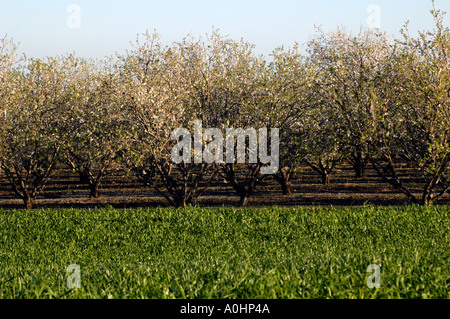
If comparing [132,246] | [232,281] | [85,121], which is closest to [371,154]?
[132,246]

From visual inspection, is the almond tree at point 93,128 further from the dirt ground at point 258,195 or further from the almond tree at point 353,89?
the almond tree at point 353,89

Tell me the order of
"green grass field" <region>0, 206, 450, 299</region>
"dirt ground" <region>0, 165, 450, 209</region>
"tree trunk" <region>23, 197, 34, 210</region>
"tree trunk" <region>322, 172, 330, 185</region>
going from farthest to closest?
"tree trunk" <region>322, 172, 330, 185</region> → "tree trunk" <region>23, 197, 34, 210</region> → "dirt ground" <region>0, 165, 450, 209</region> → "green grass field" <region>0, 206, 450, 299</region>

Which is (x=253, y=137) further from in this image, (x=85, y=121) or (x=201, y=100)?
(x=85, y=121)

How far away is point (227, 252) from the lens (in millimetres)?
11312

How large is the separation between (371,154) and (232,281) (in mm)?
14009

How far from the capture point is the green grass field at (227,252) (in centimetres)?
593

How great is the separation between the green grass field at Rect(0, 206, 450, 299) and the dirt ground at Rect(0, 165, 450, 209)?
5777 millimetres

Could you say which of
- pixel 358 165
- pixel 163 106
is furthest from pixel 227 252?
pixel 358 165

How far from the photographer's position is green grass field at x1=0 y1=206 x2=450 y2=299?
593 cm

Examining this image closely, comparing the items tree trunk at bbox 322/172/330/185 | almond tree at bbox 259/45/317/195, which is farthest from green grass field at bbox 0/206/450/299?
tree trunk at bbox 322/172/330/185

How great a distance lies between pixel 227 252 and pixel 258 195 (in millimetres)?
13341

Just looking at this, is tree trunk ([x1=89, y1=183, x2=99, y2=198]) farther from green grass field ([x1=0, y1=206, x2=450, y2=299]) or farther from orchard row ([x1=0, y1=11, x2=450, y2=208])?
green grass field ([x1=0, y1=206, x2=450, y2=299])

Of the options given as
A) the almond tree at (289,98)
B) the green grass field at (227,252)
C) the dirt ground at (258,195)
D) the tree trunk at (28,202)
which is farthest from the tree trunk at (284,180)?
the tree trunk at (28,202)

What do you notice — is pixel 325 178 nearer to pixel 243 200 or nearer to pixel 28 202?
pixel 243 200
